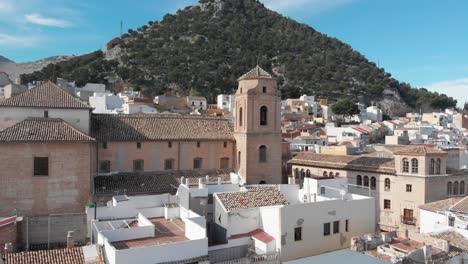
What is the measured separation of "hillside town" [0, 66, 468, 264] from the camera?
16.4m

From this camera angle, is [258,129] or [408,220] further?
[408,220]

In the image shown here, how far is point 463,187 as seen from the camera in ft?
96.3

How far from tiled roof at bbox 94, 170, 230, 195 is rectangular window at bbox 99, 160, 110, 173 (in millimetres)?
610

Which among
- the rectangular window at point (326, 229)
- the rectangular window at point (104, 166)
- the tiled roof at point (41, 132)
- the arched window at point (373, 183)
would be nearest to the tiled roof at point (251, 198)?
the rectangular window at point (326, 229)

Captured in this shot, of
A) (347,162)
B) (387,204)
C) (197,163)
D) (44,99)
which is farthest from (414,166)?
(44,99)

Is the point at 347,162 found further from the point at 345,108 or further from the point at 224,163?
the point at 345,108

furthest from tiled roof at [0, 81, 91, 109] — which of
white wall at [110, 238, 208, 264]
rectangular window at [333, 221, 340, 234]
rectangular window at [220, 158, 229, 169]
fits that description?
rectangular window at [333, 221, 340, 234]

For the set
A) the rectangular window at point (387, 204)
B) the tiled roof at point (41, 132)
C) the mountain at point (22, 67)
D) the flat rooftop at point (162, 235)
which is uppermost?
the mountain at point (22, 67)

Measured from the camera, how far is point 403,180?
2808 centimetres

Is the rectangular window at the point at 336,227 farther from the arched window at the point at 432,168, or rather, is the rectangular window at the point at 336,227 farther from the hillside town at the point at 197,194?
the arched window at the point at 432,168

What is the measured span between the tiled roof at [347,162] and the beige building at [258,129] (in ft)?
25.1

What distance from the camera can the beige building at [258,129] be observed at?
2528cm

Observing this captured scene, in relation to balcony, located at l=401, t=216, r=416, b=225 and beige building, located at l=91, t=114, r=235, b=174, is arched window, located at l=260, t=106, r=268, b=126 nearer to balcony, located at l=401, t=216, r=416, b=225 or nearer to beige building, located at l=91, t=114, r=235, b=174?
beige building, located at l=91, t=114, r=235, b=174

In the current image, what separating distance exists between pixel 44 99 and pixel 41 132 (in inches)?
101
